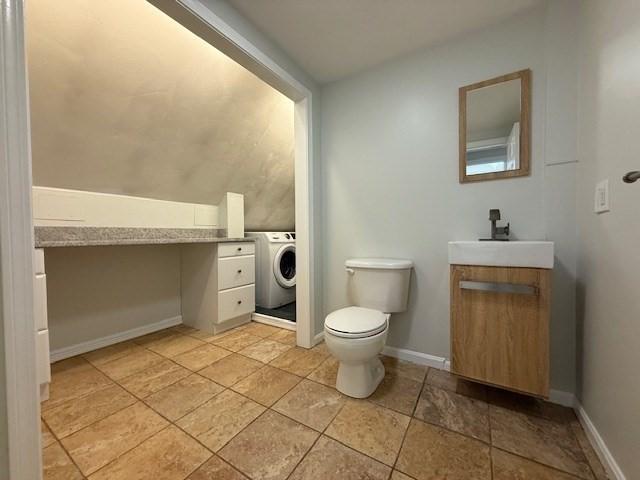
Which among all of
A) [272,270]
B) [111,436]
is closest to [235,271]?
[272,270]

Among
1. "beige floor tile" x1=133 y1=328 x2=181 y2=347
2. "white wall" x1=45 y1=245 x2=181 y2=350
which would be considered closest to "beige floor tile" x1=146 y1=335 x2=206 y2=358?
"beige floor tile" x1=133 y1=328 x2=181 y2=347

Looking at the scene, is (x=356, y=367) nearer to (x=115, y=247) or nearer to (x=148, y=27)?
(x=115, y=247)

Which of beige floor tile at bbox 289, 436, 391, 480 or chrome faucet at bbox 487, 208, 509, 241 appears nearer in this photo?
beige floor tile at bbox 289, 436, 391, 480

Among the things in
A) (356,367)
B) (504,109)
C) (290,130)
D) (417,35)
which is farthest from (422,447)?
(290,130)

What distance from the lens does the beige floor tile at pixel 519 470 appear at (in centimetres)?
88

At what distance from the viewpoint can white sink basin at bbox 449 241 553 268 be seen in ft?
3.66

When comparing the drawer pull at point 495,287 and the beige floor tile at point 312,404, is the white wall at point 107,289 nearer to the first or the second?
the beige floor tile at point 312,404

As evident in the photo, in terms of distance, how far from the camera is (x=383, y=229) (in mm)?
1789

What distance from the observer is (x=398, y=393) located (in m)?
1.36

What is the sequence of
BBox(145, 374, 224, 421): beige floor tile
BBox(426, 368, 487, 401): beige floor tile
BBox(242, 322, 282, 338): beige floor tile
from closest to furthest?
BBox(145, 374, 224, 421): beige floor tile, BBox(426, 368, 487, 401): beige floor tile, BBox(242, 322, 282, 338): beige floor tile

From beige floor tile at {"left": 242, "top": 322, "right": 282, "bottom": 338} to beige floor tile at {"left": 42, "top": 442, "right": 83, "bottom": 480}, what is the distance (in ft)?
4.19

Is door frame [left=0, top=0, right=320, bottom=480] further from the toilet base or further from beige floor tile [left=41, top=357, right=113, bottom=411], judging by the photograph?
the toilet base

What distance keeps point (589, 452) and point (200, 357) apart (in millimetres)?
2087

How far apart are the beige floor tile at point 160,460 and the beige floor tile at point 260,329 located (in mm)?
1107
